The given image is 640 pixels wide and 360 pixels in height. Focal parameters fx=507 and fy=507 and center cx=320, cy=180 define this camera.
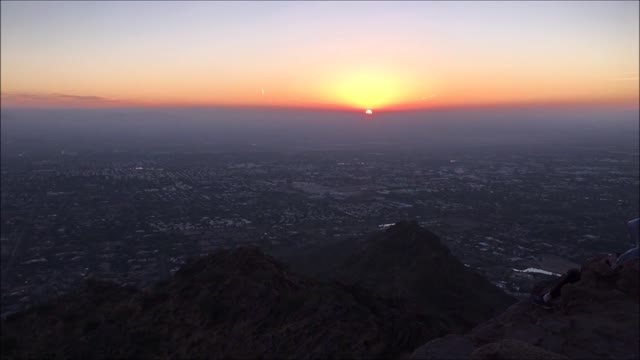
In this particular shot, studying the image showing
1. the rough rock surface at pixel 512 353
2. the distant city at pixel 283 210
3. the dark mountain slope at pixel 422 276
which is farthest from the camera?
the distant city at pixel 283 210

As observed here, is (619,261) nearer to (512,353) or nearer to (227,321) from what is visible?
(512,353)

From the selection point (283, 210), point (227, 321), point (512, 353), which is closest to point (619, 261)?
point (512, 353)

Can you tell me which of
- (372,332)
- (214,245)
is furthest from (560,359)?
(214,245)

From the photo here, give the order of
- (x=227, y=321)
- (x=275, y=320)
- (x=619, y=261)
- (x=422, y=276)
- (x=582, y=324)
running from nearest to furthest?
(x=582, y=324)
(x=619, y=261)
(x=275, y=320)
(x=227, y=321)
(x=422, y=276)

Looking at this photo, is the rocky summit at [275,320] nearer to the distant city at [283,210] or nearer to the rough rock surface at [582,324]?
the rough rock surface at [582,324]

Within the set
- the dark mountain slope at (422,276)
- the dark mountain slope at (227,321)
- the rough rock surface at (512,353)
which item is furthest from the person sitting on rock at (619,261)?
the dark mountain slope at (422,276)

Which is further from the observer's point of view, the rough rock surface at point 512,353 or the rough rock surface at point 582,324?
the rough rock surface at point 582,324
